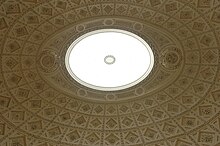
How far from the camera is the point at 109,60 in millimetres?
19594

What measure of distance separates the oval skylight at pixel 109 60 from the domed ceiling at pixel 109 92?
0.33 m

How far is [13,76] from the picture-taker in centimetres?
1766

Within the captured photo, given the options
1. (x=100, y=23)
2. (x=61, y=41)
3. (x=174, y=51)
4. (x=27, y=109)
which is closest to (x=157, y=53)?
(x=174, y=51)

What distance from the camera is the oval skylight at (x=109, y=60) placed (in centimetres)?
1836

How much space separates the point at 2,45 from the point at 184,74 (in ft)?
22.0

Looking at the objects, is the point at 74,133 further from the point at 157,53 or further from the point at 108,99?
the point at 157,53

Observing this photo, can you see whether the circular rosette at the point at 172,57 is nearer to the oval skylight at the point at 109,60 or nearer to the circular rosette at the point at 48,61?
the oval skylight at the point at 109,60

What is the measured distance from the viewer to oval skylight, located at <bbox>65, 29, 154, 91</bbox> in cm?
1836

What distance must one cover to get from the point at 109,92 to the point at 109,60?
4.99ft

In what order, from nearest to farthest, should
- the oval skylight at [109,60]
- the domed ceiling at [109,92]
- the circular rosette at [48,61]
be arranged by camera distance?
1. the domed ceiling at [109,92]
2. the circular rosette at [48,61]
3. the oval skylight at [109,60]

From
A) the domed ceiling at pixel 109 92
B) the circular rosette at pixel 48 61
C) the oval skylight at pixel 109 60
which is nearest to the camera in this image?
the domed ceiling at pixel 109 92

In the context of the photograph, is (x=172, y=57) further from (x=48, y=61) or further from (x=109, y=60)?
(x=48, y=61)

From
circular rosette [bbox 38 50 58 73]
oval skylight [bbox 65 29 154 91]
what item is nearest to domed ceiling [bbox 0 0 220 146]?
circular rosette [bbox 38 50 58 73]

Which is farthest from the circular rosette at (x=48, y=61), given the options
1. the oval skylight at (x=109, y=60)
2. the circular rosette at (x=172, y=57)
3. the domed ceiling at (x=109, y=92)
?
the circular rosette at (x=172, y=57)
